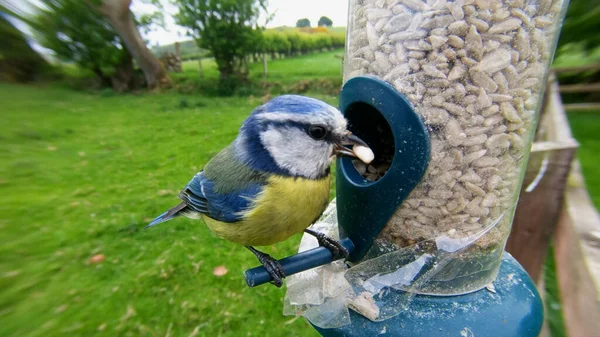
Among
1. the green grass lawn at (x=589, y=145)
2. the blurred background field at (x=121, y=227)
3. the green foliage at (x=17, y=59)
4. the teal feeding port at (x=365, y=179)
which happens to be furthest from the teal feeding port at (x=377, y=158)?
the green foliage at (x=17, y=59)

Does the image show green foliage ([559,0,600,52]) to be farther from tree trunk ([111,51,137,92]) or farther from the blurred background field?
tree trunk ([111,51,137,92])

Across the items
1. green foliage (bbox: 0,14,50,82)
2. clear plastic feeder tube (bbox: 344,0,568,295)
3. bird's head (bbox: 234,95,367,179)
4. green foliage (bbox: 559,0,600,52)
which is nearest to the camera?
clear plastic feeder tube (bbox: 344,0,568,295)

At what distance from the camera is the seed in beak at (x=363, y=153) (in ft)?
4.00

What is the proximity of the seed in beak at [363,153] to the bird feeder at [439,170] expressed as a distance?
10 cm

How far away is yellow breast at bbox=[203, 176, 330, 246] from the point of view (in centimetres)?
130

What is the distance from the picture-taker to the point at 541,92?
127 cm

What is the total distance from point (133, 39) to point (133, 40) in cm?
3

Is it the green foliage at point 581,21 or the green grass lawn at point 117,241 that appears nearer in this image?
the green grass lawn at point 117,241

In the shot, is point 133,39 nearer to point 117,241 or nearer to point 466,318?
point 117,241

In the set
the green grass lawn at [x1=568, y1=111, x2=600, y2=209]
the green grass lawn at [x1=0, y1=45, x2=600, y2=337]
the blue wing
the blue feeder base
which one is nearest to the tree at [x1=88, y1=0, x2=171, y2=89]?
the green grass lawn at [x1=0, y1=45, x2=600, y2=337]

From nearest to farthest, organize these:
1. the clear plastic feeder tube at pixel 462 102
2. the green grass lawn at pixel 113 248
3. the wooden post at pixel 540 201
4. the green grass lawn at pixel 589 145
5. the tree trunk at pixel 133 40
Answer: the clear plastic feeder tube at pixel 462 102 → the wooden post at pixel 540 201 → the green grass lawn at pixel 113 248 → the green grass lawn at pixel 589 145 → the tree trunk at pixel 133 40

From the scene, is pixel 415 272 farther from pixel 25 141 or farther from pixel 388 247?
pixel 25 141

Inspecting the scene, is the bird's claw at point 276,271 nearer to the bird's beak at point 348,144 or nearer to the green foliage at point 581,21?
the bird's beak at point 348,144

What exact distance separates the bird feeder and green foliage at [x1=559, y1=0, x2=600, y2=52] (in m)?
6.37
